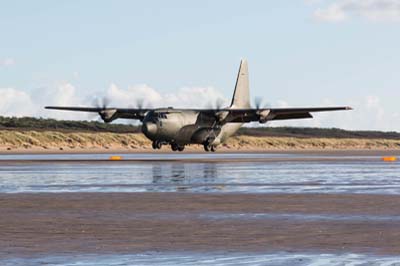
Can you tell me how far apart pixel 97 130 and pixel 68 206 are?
15077cm

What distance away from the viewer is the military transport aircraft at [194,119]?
75688 millimetres

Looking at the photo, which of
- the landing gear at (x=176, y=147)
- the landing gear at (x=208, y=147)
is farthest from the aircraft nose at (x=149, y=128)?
the landing gear at (x=208, y=147)

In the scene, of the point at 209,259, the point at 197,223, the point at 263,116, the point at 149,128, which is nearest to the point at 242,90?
the point at 263,116

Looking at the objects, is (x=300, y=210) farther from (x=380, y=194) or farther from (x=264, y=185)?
(x=264, y=185)

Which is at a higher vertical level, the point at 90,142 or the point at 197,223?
the point at 90,142

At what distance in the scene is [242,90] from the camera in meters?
89.6

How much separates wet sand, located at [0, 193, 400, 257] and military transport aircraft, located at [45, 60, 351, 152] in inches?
2057

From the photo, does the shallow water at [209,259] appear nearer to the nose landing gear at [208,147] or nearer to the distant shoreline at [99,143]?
the nose landing gear at [208,147]

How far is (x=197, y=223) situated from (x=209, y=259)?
468 centimetres

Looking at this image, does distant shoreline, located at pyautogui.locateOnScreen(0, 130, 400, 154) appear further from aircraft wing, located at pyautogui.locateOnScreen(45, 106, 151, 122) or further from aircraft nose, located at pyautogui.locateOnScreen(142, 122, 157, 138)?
aircraft nose, located at pyautogui.locateOnScreen(142, 122, 157, 138)

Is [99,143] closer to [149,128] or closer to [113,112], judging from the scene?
[113,112]

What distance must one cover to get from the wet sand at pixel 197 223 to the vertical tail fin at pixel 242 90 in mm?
65048

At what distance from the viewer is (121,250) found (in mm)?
12469

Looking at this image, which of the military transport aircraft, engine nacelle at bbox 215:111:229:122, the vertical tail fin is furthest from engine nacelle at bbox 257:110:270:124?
the vertical tail fin
